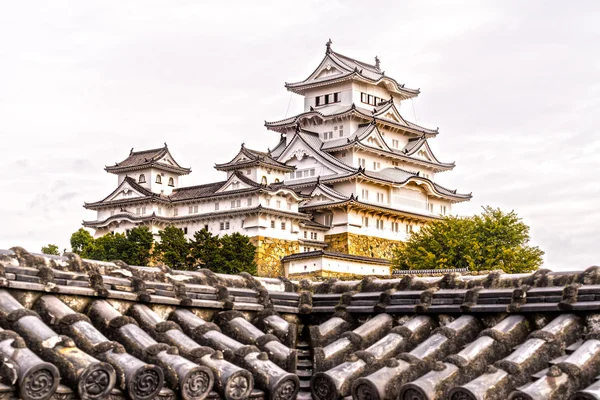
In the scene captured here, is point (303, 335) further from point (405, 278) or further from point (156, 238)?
point (156, 238)

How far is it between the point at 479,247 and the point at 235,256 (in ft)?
51.5

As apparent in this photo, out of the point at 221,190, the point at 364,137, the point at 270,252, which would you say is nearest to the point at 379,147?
the point at 364,137

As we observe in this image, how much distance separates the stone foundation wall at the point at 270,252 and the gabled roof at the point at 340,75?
17.6 m

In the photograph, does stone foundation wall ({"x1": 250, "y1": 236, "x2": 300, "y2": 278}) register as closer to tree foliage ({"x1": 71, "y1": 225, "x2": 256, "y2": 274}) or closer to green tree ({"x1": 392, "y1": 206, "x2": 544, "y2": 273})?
tree foliage ({"x1": 71, "y1": 225, "x2": 256, "y2": 274})

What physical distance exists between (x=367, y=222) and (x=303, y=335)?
62424 millimetres

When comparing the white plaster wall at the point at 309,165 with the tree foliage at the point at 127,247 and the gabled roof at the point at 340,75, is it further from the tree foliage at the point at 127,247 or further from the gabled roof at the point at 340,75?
the tree foliage at the point at 127,247

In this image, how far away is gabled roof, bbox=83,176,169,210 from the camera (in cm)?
6988

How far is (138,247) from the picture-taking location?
6084 cm

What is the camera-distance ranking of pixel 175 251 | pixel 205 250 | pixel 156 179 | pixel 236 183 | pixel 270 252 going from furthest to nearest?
pixel 156 179 → pixel 236 183 → pixel 270 252 → pixel 175 251 → pixel 205 250

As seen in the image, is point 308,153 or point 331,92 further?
point 331,92

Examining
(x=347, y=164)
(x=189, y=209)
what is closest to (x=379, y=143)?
(x=347, y=164)

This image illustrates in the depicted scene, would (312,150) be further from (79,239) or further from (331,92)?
(79,239)

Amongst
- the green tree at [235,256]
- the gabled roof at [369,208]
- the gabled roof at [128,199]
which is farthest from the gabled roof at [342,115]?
the green tree at [235,256]

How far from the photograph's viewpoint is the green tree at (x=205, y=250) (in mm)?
56594
